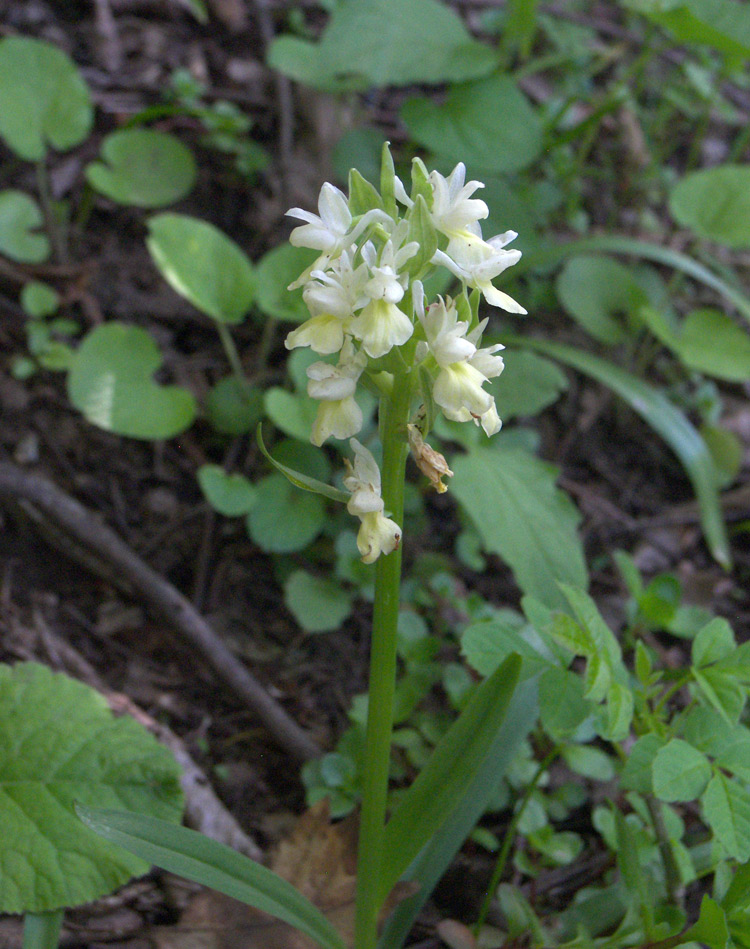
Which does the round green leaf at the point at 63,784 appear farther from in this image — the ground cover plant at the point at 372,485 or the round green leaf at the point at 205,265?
the round green leaf at the point at 205,265

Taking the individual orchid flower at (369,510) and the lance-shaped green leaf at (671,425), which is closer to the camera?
the individual orchid flower at (369,510)

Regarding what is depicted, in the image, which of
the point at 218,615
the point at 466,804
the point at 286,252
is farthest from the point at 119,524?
the point at 466,804

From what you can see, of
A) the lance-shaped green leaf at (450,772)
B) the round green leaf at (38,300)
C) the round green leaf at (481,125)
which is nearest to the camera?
the lance-shaped green leaf at (450,772)

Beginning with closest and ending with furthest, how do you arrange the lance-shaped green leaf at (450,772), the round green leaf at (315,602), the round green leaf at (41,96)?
the lance-shaped green leaf at (450,772)
the round green leaf at (315,602)
the round green leaf at (41,96)

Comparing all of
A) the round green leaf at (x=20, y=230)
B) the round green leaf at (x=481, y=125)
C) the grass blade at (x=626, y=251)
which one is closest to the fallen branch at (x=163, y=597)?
the round green leaf at (x=20, y=230)

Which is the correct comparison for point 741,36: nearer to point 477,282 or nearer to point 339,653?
point 477,282

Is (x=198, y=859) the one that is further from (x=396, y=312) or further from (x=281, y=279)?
(x=281, y=279)

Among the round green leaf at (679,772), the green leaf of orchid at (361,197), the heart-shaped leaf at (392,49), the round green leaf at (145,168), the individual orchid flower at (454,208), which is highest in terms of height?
the individual orchid flower at (454,208)

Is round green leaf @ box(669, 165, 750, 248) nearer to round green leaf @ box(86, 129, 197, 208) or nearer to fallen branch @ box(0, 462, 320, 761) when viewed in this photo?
round green leaf @ box(86, 129, 197, 208)
